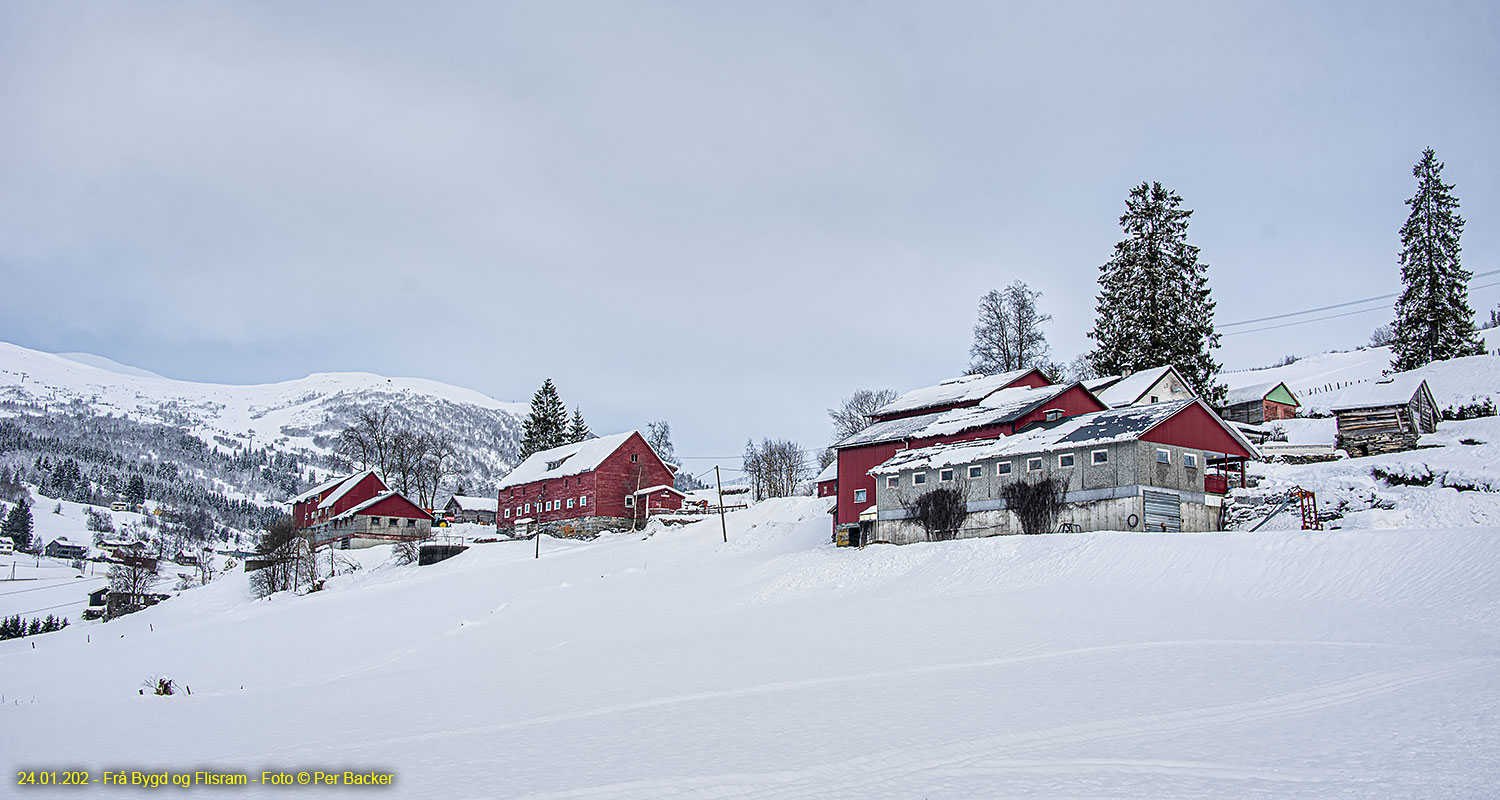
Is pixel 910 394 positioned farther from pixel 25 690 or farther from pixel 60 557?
pixel 60 557

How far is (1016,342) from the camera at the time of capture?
2670 inches

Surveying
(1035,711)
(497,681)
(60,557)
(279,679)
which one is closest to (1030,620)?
(1035,711)

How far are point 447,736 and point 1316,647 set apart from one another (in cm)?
1559

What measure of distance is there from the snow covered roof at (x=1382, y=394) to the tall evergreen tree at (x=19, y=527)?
167000 mm

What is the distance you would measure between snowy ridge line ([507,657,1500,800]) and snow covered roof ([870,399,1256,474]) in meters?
22.3

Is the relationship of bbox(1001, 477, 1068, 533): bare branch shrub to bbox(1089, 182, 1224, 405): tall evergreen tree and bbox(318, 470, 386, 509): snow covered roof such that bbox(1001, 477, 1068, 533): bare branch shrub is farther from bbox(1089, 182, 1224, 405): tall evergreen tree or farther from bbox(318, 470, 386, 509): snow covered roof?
bbox(318, 470, 386, 509): snow covered roof

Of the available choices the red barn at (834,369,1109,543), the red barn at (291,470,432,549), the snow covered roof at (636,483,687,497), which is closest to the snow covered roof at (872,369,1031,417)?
the red barn at (834,369,1109,543)

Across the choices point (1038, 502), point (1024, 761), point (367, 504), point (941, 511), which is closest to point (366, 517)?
point (367, 504)

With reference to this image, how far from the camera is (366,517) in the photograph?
7512 cm

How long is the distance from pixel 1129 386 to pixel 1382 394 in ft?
48.4

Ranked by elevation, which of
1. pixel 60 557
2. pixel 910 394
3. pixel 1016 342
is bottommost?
pixel 60 557

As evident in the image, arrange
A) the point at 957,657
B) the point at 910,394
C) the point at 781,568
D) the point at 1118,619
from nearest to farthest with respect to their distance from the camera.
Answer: the point at 957,657 < the point at 1118,619 < the point at 781,568 < the point at 910,394

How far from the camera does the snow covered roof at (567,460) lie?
68.2 m

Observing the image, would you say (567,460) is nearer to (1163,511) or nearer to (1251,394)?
(1163,511)
